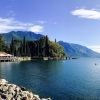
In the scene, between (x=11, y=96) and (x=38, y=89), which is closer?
(x=11, y=96)

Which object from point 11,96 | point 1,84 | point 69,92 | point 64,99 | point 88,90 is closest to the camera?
point 11,96

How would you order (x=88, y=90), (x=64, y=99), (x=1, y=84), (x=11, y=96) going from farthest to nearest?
(x=88, y=90) → (x=64, y=99) → (x=1, y=84) → (x=11, y=96)

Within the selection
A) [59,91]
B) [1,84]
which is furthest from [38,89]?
[1,84]

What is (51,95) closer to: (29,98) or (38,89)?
(38,89)

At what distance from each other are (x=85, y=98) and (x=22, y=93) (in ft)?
64.3

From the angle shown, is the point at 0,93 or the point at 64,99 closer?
the point at 0,93

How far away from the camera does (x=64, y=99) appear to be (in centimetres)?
6097

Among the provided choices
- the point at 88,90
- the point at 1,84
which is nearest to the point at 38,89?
the point at 88,90

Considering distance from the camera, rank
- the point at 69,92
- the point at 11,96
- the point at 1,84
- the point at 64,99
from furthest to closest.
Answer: the point at 69,92 → the point at 64,99 → the point at 1,84 → the point at 11,96

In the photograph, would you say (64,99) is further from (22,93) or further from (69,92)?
(22,93)

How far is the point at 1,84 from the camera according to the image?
1954 inches

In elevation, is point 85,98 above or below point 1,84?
below

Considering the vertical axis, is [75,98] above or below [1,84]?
below

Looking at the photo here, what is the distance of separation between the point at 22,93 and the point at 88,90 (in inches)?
1194
